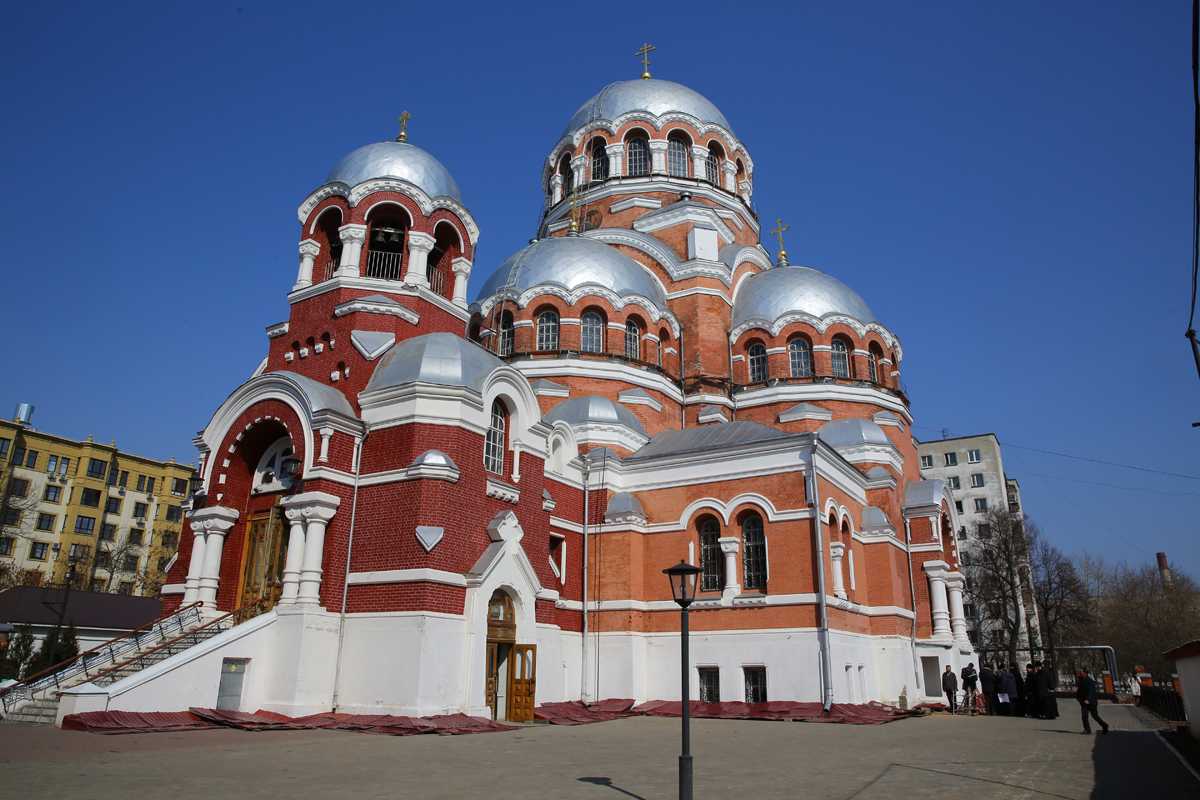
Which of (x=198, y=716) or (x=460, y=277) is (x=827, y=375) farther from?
(x=198, y=716)

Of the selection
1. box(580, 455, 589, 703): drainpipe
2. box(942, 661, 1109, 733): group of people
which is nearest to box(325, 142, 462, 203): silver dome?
box(580, 455, 589, 703): drainpipe

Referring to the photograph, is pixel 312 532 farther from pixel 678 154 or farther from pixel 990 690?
pixel 678 154

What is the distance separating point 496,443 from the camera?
17906 mm

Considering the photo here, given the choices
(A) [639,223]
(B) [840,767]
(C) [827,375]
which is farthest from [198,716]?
(A) [639,223]

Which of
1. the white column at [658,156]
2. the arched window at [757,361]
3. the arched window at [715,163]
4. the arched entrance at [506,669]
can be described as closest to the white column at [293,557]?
the arched entrance at [506,669]

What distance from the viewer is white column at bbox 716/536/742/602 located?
1953cm

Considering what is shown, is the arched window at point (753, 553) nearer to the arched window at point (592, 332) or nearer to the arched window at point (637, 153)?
the arched window at point (592, 332)

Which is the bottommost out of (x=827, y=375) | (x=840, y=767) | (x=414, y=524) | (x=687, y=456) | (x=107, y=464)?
(x=840, y=767)

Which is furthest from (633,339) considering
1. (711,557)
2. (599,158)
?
(599,158)

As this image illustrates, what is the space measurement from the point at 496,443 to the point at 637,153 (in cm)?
1832

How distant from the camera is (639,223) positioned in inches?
1181

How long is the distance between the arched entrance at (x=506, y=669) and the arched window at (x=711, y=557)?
17.5 feet

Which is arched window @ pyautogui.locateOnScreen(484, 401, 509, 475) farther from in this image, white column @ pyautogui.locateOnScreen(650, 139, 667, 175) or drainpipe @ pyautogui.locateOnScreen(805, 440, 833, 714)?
white column @ pyautogui.locateOnScreen(650, 139, 667, 175)

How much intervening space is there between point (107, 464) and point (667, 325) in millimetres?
41643
